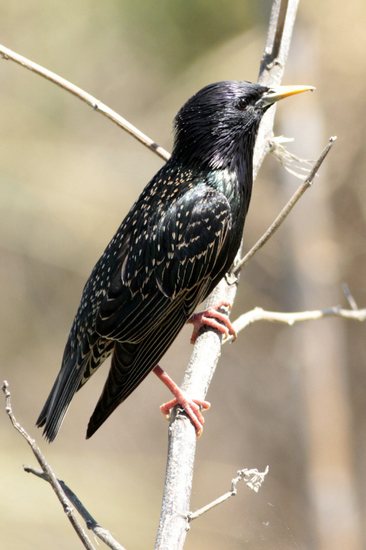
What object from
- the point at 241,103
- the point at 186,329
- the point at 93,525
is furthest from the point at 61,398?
the point at 186,329

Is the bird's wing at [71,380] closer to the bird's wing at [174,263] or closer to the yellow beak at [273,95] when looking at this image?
the bird's wing at [174,263]

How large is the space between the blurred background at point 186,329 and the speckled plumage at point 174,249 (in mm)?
3193

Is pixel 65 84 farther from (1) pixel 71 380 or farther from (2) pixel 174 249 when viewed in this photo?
(1) pixel 71 380

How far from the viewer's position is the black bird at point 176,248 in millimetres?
→ 2727

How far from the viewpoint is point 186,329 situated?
282 inches

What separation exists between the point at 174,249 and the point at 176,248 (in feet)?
0.03

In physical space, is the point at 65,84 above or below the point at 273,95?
below

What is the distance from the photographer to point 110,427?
25.8ft

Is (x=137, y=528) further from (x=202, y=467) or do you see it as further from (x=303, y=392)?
(x=303, y=392)

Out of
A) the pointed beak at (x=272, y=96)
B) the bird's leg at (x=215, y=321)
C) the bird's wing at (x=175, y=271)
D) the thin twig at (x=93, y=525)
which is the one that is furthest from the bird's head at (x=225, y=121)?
the thin twig at (x=93, y=525)

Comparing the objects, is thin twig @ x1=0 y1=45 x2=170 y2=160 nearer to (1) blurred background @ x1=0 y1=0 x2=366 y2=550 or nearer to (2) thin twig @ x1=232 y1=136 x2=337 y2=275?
(2) thin twig @ x1=232 y1=136 x2=337 y2=275

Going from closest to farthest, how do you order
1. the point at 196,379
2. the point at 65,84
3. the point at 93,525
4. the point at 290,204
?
the point at 93,525 → the point at 290,204 → the point at 196,379 → the point at 65,84

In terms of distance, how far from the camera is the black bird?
8.95ft

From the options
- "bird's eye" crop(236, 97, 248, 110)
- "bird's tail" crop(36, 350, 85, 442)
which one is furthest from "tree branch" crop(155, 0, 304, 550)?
"bird's tail" crop(36, 350, 85, 442)
